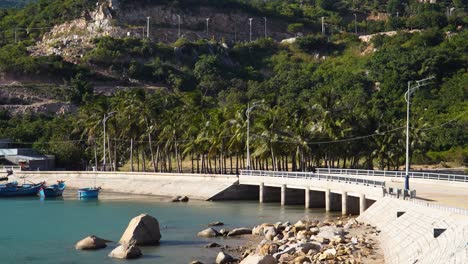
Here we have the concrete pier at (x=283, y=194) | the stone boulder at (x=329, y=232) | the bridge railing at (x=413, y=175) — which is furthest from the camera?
the concrete pier at (x=283, y=194)

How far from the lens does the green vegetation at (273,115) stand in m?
98.0

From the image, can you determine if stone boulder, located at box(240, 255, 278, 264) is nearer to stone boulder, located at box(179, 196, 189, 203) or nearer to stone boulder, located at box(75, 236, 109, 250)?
stone boulder, located at box(75, 236, 109, 250)

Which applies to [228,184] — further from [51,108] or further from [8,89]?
[8,89]

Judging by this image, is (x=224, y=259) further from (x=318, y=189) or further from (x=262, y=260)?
(x=318, y=189)

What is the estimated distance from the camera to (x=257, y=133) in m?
96.9

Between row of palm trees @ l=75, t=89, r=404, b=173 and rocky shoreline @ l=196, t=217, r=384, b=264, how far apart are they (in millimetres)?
37847

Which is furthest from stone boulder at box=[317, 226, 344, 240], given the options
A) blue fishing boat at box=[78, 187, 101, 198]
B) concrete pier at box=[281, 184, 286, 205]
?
blue fishing boat at box=[78, 187, 101, 198]

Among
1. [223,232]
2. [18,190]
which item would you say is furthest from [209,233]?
[18,190]

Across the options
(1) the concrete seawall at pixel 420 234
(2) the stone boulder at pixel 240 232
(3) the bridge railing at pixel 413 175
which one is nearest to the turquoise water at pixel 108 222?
(2) the stone boulder at pixel 240 232

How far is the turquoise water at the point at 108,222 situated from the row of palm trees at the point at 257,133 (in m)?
13.0

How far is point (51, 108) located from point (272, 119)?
79595mm

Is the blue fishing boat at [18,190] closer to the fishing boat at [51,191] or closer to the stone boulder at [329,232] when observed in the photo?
the fishing boat at [51,191]

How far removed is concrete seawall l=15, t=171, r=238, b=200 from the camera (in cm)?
8740

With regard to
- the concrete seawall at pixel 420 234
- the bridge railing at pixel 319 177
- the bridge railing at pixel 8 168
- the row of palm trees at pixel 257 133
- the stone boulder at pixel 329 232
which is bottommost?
the stone boulder at pixel 329 232
